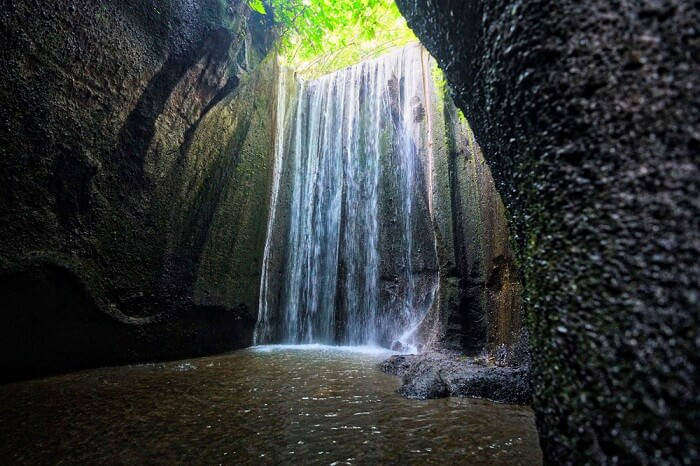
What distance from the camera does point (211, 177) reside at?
4.67m

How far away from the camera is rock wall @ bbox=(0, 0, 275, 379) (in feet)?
8.74

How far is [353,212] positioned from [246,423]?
6.16 m

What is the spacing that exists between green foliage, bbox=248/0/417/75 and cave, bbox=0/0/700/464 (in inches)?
2.0

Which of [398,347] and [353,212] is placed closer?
[398,347]

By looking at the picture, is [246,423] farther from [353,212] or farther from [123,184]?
[353,212]

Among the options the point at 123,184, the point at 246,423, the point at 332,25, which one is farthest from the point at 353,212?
the point at 246,423

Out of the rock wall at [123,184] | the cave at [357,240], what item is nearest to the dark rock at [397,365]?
the cave at [357,240]

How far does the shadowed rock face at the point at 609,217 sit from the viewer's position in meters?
0.71

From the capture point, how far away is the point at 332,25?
19.0 feet

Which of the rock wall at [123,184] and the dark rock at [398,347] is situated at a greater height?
the rock wall at [123,184]

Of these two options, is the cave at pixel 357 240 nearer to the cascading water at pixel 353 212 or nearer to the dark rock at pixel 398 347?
the cascading water at pixel 353 212

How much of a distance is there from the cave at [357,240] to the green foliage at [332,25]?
5 centimetres

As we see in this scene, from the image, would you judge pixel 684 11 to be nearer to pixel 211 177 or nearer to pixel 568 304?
pixel 568 304

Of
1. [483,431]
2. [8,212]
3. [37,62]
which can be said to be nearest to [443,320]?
[483,431]
